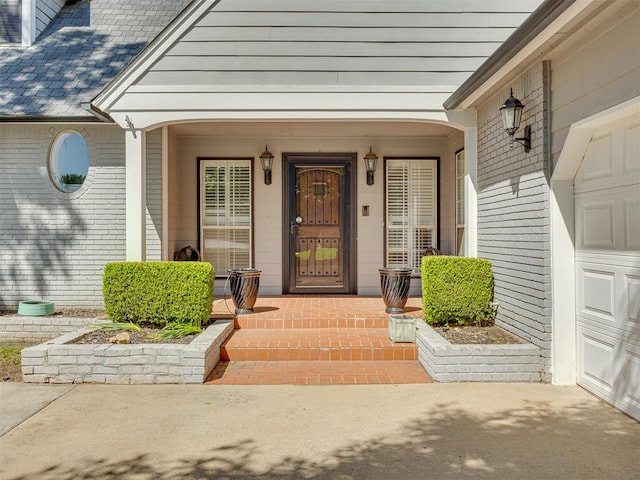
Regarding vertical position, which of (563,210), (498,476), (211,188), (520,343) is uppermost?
(211,188)

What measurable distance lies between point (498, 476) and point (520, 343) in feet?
7.11

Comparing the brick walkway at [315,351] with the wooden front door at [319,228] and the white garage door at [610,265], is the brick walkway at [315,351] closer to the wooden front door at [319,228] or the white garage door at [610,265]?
the white garage door at [610,265]

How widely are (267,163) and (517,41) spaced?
4.59 metres

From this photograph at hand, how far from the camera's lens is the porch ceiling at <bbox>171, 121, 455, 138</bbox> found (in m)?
7.60

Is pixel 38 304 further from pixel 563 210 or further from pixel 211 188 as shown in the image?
pixel 563 210

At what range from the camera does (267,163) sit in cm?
808

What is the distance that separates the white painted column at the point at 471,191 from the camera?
620 centimetres

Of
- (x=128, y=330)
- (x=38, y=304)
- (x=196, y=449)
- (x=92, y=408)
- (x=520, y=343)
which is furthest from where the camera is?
(x=38, y=304)

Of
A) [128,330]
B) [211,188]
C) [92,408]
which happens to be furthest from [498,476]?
[211,188]

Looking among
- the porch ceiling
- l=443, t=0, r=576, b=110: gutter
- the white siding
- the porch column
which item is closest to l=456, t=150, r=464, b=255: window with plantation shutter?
the white siding

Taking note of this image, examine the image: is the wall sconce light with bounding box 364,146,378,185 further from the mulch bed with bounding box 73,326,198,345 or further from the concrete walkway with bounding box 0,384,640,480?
the concrete walkway with bounding box 0,384,640,480

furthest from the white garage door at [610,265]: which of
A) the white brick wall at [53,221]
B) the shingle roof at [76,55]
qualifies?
the shingle roof at [76,55]

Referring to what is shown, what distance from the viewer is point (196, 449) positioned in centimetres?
322

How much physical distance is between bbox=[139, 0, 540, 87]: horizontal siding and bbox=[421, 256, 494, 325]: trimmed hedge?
2.24 metres
